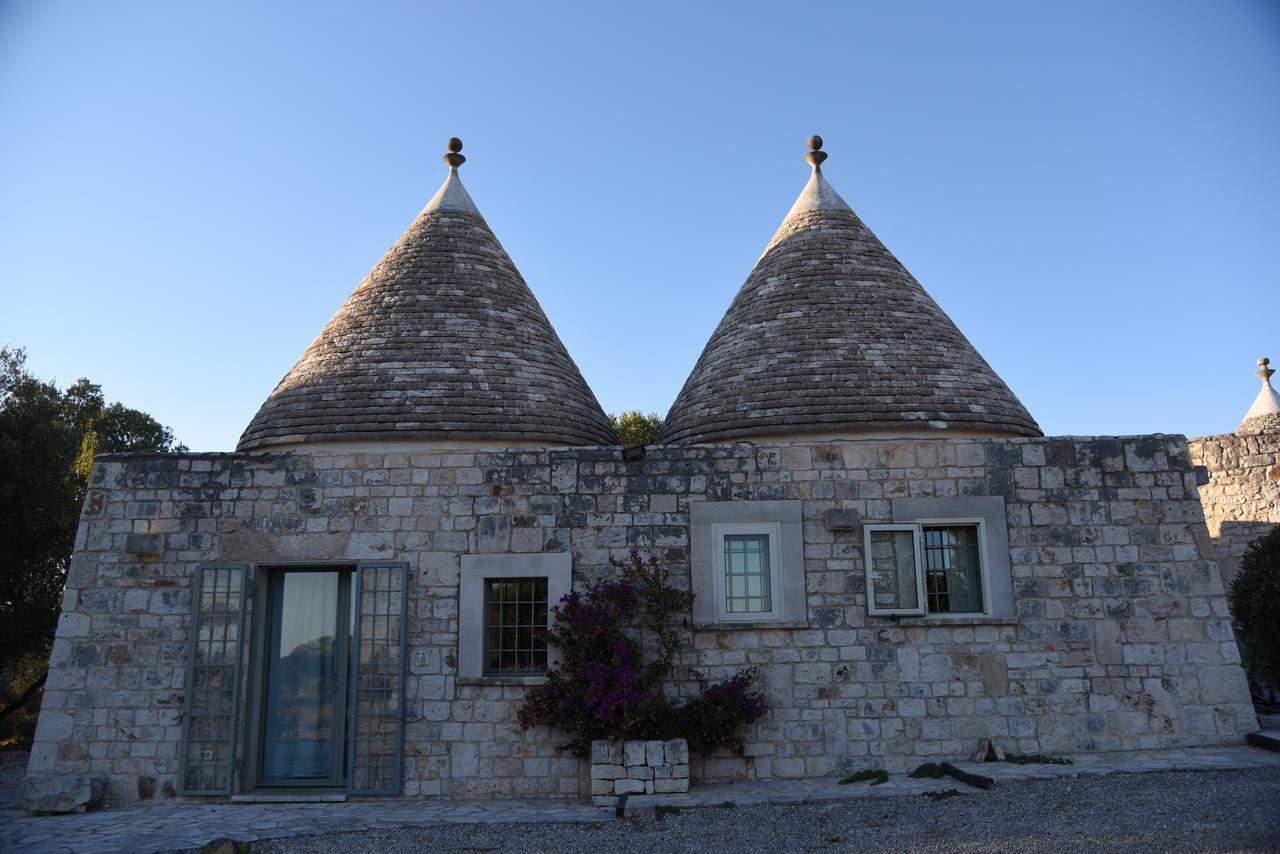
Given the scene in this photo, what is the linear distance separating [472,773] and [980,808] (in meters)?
4.17

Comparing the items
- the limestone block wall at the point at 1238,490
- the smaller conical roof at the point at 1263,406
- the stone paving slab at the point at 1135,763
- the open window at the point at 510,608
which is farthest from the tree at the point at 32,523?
the smaller conical roof at the point at 1263,406

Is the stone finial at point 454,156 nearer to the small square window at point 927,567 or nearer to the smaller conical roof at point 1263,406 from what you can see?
the small square window at point 927,567

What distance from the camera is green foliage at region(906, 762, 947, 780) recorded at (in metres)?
7.93

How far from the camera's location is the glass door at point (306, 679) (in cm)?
858

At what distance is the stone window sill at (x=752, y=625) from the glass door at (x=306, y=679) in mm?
3298

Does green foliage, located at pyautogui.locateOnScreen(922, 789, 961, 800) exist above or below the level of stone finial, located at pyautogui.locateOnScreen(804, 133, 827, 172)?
below

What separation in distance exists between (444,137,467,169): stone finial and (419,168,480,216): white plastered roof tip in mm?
→ 188

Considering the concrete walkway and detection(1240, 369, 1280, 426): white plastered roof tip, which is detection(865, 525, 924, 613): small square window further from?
detection(1240, 369, 1280, 426): white plastered roof tip

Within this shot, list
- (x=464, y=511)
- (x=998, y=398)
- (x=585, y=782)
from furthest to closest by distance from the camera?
1. (x=998, y=398)
2. (x=464, y=511)
3. (x=585, y=782)

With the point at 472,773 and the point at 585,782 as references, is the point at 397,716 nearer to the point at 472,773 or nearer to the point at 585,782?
the point at 472,773

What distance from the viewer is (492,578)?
8.64 meters

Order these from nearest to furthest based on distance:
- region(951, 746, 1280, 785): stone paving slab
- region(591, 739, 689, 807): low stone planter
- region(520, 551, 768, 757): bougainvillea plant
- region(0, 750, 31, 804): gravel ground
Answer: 1. region(951, 746, 1280, 785): stone paving slab
2. region(591, 739, 689, 807): low stone planter
3. region(520, 551, 768, 757): bougainvillea plant
4. region(0, 750, 31, 804): gravel ground

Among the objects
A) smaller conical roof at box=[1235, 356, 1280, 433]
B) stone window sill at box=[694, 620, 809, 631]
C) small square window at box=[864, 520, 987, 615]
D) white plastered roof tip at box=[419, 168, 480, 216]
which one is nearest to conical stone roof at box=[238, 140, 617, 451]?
white plastered roof tip at box=[419, 168, 480, 216]

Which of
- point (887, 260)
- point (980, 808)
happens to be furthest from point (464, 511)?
point (887, 260)
